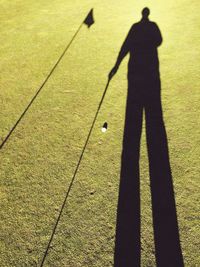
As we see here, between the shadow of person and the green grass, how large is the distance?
13cm

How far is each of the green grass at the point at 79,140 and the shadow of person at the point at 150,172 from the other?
0.13m

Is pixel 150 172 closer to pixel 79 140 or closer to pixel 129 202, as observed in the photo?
pixel 129 202

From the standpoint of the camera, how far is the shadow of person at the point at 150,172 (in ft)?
14.5

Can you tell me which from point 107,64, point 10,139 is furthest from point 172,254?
point 107,64

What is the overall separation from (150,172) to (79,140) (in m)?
1.93

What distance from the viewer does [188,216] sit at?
4730 mm

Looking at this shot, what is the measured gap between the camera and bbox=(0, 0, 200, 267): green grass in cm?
464

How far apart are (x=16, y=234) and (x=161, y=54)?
7084 millimetres

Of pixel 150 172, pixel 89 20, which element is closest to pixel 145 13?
pixel 89 20

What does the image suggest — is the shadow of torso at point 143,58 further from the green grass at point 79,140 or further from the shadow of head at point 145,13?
the shadow of head at point 145,13

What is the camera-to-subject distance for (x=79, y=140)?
20.8 feet

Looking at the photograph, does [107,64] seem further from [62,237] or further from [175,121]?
[62,237]

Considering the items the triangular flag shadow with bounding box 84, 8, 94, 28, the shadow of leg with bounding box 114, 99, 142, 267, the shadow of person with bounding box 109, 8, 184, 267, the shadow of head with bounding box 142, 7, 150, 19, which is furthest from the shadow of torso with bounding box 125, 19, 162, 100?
the triangular flag shadow with bounding box 84, 8, 94, 28

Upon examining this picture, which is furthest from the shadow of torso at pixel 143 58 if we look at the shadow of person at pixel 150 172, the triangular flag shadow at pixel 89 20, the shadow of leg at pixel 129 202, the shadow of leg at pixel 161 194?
the triangular flag shadow at pixel 89 20
